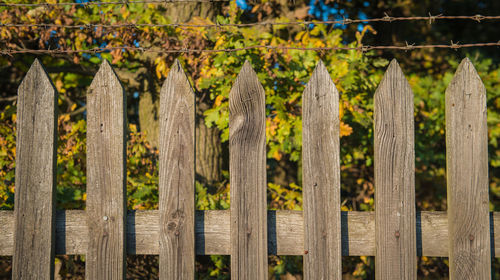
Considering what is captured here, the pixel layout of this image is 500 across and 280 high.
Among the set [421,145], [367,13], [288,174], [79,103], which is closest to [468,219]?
[421,145]

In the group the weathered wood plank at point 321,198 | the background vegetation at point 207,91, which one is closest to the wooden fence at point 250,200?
the weathered wood plank at point 321,198

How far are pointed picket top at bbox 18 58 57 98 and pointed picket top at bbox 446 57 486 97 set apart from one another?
171 cm

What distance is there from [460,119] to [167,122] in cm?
124

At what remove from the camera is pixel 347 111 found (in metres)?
2.57

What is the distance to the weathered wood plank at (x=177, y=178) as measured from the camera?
151 centimetres

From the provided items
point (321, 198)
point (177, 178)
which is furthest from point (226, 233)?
point (321, 198)

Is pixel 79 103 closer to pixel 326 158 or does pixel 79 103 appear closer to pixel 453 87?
pixel 326 158

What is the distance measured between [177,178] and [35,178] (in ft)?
1.98

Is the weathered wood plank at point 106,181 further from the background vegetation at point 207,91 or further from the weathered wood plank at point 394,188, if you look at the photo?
the weathered wood plank at point 394,188

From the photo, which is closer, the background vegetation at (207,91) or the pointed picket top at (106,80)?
the pointed picket top at (106,80)

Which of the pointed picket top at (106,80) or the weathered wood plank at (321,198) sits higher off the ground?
the pointed picket top at (106,80)

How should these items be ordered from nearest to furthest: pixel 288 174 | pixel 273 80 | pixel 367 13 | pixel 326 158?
pixel 326 158, pixel 273 80, pixel 288 174, pixel 367 13

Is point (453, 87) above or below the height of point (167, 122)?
above

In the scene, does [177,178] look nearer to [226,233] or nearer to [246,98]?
[226,233]
